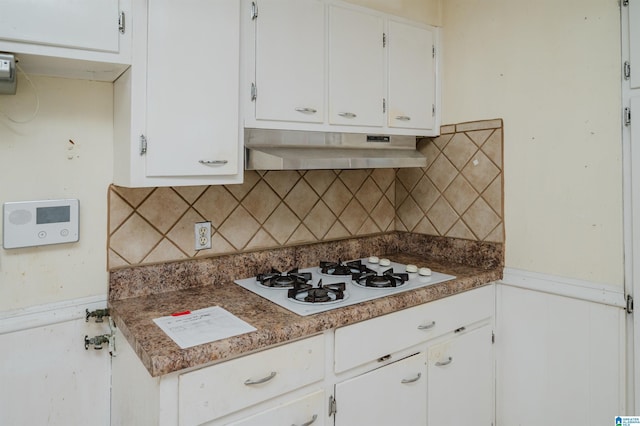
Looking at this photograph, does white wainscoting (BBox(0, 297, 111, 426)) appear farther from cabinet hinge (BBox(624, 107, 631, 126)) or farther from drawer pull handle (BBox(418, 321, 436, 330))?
cabinet hinge (BBox(624, 107, 631, 126))

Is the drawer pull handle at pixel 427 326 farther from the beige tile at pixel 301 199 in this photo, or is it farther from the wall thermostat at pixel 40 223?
the wall thermostat at pixel 40 223

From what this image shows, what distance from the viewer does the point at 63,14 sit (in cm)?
115

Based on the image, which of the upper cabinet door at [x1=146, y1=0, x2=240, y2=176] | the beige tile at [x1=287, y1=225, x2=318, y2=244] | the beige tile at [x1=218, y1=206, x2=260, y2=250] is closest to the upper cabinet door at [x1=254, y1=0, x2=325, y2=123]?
the upper cabinet door at [x1=146, y1=0, x2=240, y2=176]

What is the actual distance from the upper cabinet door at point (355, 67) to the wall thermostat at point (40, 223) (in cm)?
107

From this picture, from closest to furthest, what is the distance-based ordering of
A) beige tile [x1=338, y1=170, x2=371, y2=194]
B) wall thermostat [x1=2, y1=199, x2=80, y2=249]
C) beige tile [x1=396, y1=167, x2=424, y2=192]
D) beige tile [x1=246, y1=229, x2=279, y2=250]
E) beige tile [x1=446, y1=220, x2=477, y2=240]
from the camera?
wall thermostat [x1=2, y1=199, x2=80, y2=249], beige tile [x1=246, y1=229, x2=279, y2=250], beige tile [x1=446, y1=220, x2=477, y2=240], beige tile [x1=338, y1=170, x2=371, y2=194], beige tile [x1=396, y1=167, x2=424, y2=192]

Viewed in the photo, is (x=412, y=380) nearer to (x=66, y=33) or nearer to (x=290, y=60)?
(x=290, y=60)

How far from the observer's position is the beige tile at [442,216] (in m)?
2.17

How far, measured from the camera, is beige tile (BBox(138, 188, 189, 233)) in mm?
1584

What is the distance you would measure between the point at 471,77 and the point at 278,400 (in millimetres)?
1738

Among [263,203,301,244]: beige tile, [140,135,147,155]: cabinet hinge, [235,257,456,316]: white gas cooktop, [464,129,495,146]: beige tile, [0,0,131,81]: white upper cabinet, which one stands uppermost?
[0,0,131,81]: white upper cabinet

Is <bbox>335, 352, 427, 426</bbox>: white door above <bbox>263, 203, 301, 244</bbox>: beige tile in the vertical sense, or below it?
below

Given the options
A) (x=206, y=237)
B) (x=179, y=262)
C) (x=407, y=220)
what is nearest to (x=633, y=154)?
(x=407, y=220)

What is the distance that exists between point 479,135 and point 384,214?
0.70 metres

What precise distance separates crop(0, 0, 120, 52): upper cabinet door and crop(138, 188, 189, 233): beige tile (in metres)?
0.57
